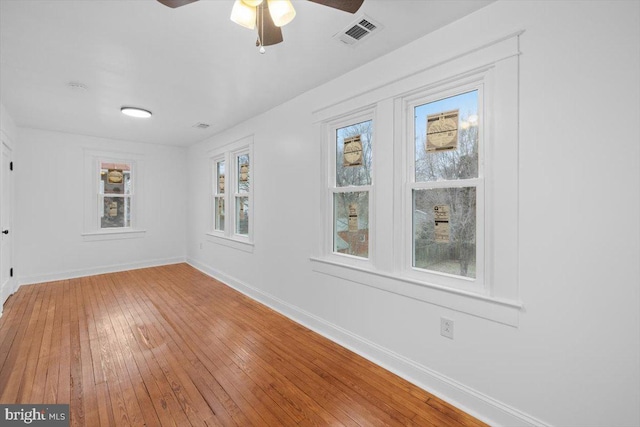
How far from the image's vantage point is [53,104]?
3.54m

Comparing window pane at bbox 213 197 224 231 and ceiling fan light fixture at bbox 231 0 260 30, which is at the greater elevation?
ceiling fan light fixture at bbox 231 0 260 30

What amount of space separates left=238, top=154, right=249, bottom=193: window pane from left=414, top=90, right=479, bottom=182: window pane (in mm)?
2921

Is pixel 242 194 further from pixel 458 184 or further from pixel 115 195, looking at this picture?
pixel 458 184

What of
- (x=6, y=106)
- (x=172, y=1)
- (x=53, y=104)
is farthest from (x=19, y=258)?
(x=172, y=1)

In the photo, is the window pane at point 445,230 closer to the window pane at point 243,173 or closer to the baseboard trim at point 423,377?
the baseboard trim at point 423,377

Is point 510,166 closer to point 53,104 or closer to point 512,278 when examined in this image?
point 512,278

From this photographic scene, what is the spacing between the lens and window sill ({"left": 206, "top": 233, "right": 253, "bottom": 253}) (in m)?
4.21

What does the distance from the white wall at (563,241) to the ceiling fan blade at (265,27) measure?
1102 millimetres

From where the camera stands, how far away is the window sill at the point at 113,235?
209 inches

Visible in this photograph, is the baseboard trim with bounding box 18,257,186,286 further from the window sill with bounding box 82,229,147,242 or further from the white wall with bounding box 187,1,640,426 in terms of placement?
the white wall with bounding box 187,1,640,426

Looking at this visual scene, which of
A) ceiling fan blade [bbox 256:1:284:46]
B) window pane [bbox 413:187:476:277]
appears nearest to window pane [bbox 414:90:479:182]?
window pane [bbox 413:187:476:277]

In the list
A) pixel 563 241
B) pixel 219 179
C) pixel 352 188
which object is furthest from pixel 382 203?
pixel 219 179

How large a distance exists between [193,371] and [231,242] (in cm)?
249

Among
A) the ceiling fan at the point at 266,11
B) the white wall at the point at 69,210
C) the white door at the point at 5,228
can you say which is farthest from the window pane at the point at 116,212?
the ceiling fan at the point at 266,11
